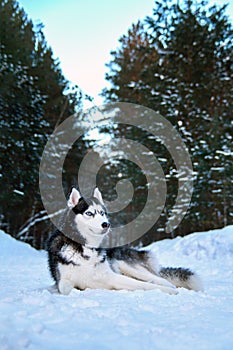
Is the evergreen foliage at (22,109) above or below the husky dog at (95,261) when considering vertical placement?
above

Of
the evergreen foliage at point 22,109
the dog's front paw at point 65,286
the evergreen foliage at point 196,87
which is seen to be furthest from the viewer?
the evergreen foliage at point 22,109

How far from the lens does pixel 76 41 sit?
11.7 m

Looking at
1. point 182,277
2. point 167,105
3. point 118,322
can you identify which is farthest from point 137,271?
point 167,105

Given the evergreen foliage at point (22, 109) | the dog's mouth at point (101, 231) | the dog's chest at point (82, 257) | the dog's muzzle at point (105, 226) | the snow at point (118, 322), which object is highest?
the evergreen foliage at point (22, 109)

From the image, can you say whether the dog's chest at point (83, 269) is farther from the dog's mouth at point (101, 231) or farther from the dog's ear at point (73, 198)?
the dog's ear at point (73, 198)

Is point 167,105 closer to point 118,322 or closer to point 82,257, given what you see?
point 82,257

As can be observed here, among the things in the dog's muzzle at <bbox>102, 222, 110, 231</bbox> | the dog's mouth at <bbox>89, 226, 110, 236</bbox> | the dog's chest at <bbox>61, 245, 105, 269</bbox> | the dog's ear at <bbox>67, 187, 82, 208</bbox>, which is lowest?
the dog's chest at <bbox>61, 245, 105, 269</bbox>

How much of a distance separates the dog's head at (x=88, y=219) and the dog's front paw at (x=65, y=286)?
18.4 inches

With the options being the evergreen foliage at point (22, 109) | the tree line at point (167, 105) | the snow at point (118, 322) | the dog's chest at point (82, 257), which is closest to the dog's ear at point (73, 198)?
the dog's chest at point (82, 257)

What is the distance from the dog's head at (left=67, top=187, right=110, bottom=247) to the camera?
10.5 feet

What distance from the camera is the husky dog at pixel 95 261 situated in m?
2.95

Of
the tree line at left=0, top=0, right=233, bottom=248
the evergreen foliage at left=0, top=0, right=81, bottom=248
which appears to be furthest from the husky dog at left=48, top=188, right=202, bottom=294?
the evergreen foliage at left=0, top=0, right=81, bottom=248

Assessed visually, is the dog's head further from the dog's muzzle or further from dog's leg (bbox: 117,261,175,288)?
→ dog's leg (bbox: 117,261,175,288)

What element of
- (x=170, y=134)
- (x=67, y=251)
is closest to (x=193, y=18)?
(x=170, y=134)
